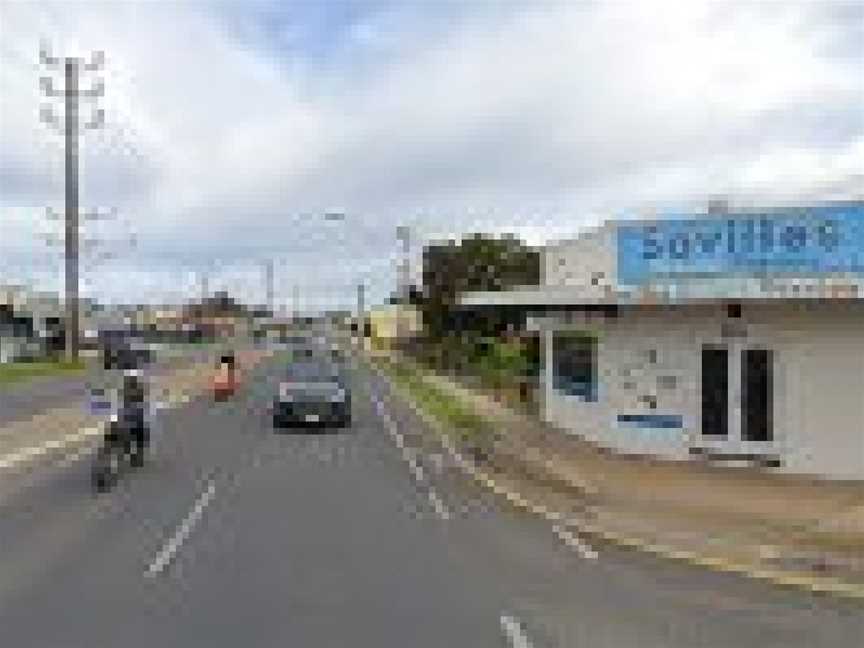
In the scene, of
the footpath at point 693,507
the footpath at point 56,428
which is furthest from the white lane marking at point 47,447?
the footpath at point 693,507

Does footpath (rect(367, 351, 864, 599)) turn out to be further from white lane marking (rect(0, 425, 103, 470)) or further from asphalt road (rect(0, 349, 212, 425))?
asphalt road (rect(0, 349, 212, 425))

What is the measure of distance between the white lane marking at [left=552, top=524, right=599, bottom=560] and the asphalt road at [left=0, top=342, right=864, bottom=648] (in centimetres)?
9

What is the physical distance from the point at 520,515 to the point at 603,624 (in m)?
6.52

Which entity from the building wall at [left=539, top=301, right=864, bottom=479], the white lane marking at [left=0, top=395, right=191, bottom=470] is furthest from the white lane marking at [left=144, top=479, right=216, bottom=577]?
the building wall at [left=539, top=301, right=864, bottom=479]

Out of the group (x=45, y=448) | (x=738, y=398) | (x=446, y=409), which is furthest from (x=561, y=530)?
(x=446, y=409)

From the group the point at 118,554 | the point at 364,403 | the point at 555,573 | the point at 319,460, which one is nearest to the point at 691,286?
the point at 319,460

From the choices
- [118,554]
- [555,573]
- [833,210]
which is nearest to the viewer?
[555,573]

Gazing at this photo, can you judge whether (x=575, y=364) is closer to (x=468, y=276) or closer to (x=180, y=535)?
(x=180, y=535)

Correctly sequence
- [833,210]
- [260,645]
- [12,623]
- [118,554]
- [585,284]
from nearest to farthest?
[260,645]
[12,623]
[118,554]
[833,210]
[585,284]

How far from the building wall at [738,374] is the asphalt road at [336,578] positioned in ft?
15.0

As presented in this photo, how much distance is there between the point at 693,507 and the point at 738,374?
5147 mm

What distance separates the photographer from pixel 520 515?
56.6ft

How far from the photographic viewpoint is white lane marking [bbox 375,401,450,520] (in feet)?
58.6

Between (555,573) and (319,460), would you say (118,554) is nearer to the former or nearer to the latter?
(555,573)
